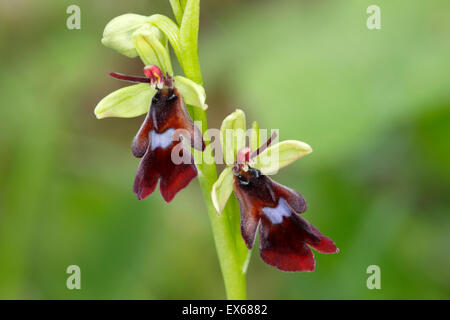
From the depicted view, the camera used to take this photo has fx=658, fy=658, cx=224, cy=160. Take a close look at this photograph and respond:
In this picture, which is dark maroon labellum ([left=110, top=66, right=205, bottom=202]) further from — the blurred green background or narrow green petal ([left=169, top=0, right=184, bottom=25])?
the blurred green background

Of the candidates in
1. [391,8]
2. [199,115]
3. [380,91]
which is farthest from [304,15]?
[199,115]

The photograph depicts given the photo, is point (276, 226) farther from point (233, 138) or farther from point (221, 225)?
point (233, 138)

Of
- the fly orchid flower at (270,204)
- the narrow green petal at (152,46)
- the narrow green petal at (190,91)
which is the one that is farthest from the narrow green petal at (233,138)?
the narrow green petal at (152,46)

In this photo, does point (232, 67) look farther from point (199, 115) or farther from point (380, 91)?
point (199, 115)

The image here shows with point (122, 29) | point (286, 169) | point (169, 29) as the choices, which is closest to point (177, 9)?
point (169, 29)

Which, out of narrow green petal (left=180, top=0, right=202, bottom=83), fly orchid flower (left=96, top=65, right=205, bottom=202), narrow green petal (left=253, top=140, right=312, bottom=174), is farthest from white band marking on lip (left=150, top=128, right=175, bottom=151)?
narrow green petal (left=253, top=140, right=312, bottom=174)

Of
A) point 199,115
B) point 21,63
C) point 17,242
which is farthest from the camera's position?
point 21,63

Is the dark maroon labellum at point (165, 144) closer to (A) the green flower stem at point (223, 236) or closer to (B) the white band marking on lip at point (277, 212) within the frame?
(A) the green flower stem at point (223, 236)
